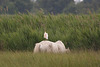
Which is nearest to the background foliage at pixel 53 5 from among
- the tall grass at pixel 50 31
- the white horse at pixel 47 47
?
the tall grass at pixel 50 31

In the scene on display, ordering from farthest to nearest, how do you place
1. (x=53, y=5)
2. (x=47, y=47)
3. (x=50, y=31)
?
1. (x=53, y=5)
2. (x=50, y=31)
3. (x=47, y=47)

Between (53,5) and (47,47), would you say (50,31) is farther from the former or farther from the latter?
(53,5)

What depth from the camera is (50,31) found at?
8.50 meters

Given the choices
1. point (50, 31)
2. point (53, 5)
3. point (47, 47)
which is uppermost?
point (53, 5)

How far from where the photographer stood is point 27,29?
8.42m

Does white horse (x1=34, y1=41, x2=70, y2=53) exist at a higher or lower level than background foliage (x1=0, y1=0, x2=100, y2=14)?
lower

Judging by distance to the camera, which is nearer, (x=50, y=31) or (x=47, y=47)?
(x=47, y=47)

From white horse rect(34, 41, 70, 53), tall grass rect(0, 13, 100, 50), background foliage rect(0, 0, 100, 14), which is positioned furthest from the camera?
background foliage rect(0, 0, 100, 14)

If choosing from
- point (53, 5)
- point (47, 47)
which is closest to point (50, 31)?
point (47, 47)

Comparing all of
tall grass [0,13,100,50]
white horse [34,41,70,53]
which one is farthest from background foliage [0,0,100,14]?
white horse [34,41,70,53]

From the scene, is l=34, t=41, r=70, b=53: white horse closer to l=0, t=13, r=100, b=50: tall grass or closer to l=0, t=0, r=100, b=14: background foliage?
l=0, t=13, r=100, b=50: tall grass

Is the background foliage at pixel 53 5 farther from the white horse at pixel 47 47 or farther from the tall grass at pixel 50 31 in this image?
the white horse at pixel 47 47

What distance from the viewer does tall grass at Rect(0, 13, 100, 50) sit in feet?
24.7

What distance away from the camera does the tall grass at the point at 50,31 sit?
24.7 ft
